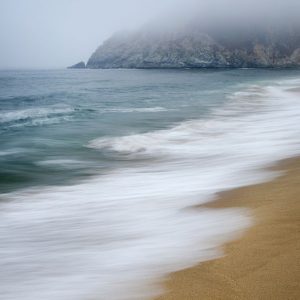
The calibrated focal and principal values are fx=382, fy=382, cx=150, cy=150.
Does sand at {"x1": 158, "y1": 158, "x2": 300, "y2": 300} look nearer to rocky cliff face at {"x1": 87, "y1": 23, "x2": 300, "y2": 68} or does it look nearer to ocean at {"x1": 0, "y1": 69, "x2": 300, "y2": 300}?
ocean at {"x1": 0, "y1": 69, "x2": 300, "y2": 300}

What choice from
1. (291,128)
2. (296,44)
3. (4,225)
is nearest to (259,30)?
(296,44)

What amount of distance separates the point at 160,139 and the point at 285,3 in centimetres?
10986

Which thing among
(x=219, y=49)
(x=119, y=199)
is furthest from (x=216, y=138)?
(x=219, y=49)

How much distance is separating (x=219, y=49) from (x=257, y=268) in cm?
9679

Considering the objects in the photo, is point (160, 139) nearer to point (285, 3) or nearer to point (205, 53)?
point (205, 53)

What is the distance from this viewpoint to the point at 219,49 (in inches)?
3716

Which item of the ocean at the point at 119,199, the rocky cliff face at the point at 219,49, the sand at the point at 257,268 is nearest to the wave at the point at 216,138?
the ocean at the point at 119,199

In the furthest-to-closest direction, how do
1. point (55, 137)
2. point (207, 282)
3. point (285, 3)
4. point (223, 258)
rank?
1. point (285, 3)
2. point (55, 137)
3. point (223, 258)
4. point (207, 282)

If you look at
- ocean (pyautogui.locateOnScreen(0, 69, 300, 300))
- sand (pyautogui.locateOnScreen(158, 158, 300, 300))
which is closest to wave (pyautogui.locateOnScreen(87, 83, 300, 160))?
ocean (pyautogui.locateOnScreen(0, 69, 300, 300))

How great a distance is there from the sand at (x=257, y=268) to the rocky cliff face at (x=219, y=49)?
3704 inches

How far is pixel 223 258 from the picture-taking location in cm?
276

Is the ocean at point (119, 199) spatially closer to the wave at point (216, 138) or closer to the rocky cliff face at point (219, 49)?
the wave at point (216, 138)

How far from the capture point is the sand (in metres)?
2.27

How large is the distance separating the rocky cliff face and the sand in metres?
94.1
